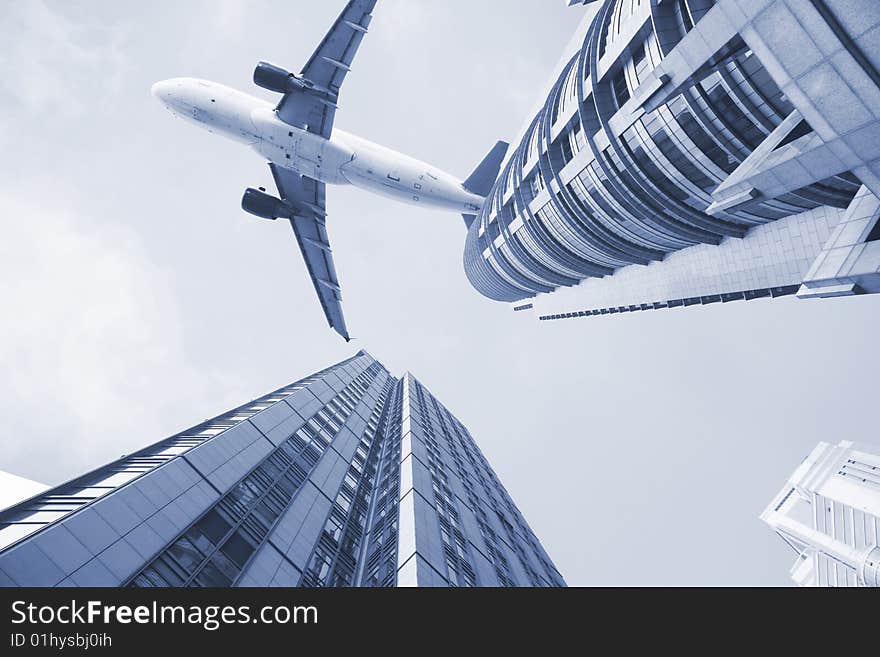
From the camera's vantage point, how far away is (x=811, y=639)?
425 cm

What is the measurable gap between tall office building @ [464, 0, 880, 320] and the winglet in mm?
1913

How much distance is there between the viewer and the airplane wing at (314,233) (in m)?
38.9

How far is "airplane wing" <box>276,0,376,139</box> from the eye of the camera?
91.0 feet

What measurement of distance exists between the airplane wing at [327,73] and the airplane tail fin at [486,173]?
13485mm

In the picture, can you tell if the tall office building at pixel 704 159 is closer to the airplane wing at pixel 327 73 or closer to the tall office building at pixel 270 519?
the airplane wing at pixel 327 73

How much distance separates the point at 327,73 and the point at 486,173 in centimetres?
1612

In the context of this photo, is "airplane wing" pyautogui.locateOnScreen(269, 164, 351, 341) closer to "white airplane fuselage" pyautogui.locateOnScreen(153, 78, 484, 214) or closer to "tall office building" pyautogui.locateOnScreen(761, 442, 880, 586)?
"white airplane fuselage" pyautogui.locateOnScreen(153, 78, 484, 214)

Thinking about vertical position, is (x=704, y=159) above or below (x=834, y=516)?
above

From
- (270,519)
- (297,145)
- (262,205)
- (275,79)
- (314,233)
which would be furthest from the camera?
(314,233)

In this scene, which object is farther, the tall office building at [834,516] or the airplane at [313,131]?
the tall office building at [834,516]

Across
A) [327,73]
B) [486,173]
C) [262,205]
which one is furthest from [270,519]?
[486,173]

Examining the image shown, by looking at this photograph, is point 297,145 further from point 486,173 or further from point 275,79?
point 486,173

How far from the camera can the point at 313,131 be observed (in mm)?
32219

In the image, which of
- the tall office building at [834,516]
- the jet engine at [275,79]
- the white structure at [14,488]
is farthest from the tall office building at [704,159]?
the tall office building at [834,516]
